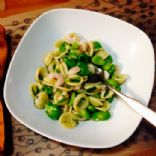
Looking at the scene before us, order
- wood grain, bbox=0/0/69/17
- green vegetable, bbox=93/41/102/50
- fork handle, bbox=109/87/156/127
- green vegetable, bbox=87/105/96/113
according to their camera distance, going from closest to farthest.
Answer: fork handle, bbox=109/87/156/127, green vegetable, bbox=87/105/96/113, green vegetable, bbox=93/41/102/50, wood grain, bbox=0/0/69/17

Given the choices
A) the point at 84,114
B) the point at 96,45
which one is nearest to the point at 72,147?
the point at 84,114

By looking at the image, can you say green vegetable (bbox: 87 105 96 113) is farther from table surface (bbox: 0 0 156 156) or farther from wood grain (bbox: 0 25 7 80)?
wood grain (bbox: 0 25 7 80)

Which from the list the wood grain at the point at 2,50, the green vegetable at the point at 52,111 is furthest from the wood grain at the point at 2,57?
the green vegetable at the point at 52,111

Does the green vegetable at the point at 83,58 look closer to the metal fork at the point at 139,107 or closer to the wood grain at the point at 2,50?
the metal fork at the point at 139,107

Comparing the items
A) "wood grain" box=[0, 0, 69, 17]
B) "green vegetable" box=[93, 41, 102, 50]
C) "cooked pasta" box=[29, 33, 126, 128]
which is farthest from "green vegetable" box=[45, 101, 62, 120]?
"wood grain" box=[0, 0, 69, 17]

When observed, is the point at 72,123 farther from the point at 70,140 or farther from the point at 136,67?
the point at 136,67

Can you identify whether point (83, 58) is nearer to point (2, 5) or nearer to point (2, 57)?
point (2, 57)
